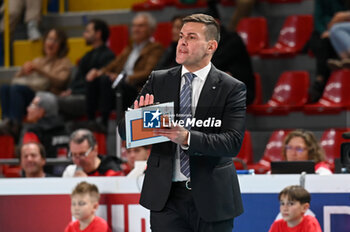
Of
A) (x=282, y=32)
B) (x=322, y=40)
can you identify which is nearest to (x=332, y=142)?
(x=322, y=40)

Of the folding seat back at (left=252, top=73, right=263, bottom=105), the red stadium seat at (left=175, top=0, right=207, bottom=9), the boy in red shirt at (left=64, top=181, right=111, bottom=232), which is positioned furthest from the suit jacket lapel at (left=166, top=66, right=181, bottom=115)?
the red stadium seat at (left=175, top=0, right=207, bottom=9)

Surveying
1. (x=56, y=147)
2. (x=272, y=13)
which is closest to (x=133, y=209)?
(x=56, y=147)

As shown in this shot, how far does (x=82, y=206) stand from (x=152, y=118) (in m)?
2.16

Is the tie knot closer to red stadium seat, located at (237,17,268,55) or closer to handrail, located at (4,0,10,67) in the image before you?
red stadium seat, located at (237,17,268,55)

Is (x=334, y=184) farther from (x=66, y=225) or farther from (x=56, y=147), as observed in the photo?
(x=56, y=147)

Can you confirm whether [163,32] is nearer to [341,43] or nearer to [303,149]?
[341,43]

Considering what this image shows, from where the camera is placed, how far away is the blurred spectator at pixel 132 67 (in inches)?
332

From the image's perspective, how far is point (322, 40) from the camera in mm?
8305

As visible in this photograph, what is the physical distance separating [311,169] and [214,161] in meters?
1.95

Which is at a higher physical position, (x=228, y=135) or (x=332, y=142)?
(x=228, y=135)

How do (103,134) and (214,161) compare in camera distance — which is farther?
(103,134)

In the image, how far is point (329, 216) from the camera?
4.76 meters

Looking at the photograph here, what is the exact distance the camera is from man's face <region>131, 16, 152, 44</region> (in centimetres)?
878

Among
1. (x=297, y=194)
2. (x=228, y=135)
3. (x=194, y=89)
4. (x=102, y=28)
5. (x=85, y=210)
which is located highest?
(x=102, y=28)
